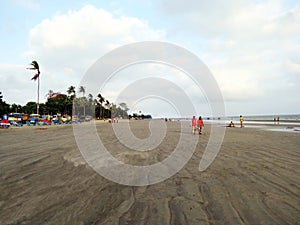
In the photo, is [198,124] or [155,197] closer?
[155,197]

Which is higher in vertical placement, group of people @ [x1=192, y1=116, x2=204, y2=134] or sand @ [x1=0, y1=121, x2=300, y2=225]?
group of people @ [x1=192, y1=116, x2=204, y2=134]

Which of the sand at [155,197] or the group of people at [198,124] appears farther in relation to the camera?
the group of people at [198,124]

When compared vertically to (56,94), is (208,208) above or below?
below

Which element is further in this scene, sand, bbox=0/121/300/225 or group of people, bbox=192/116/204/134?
group of people, bbox=192/116/204/134

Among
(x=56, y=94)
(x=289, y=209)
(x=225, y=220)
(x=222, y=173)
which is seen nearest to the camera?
(x=225, y=220)

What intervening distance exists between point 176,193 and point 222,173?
215cm

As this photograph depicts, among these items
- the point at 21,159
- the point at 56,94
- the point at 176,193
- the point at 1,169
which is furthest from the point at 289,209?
the point at 56,94

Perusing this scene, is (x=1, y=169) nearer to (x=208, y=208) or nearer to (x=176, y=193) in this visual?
(x=176, y=193)

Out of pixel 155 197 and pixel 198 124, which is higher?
pixel 198 124

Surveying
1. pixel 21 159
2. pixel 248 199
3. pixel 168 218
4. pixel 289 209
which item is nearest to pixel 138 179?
pixel 168 218

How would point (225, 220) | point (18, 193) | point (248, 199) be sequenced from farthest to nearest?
point (18, 193) < point (248, 199) < point (225, 220)

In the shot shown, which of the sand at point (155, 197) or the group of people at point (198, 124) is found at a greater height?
the group of people at point (198, 124)

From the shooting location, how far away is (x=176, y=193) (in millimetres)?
4547

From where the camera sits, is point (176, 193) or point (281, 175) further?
point (281, 175)
